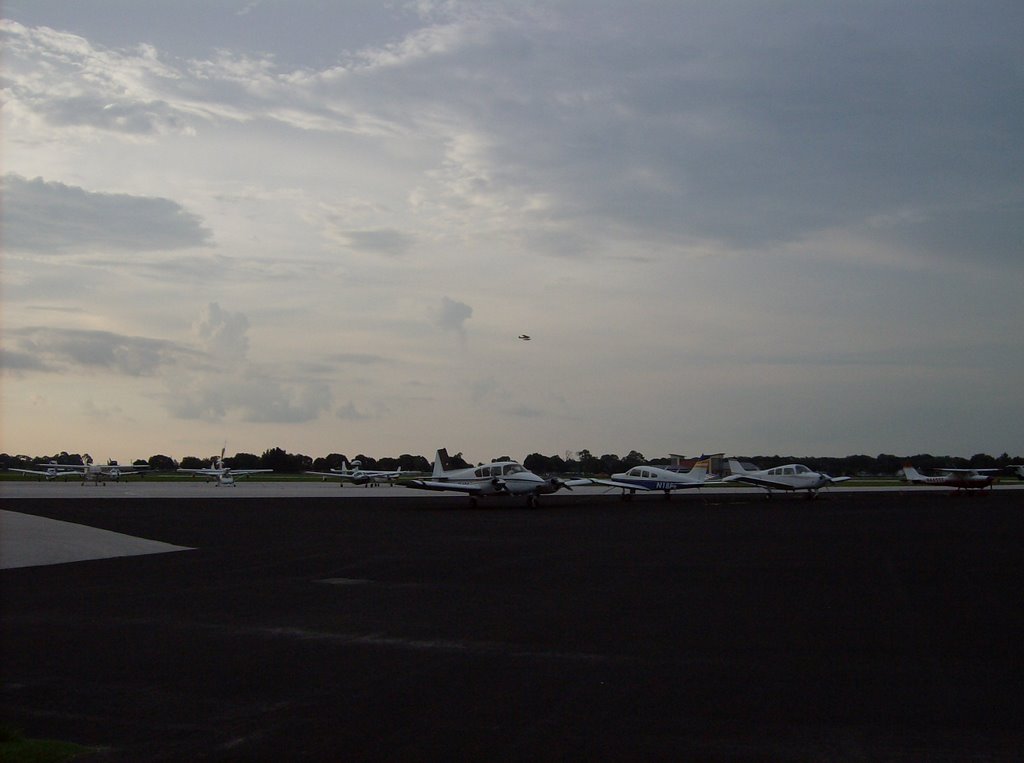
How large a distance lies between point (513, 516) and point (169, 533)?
48.6 feet

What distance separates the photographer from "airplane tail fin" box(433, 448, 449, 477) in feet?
163

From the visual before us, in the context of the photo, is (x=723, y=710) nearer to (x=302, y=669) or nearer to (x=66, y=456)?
(x=302, y=669)

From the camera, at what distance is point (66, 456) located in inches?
7594

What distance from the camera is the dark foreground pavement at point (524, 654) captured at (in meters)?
6.44

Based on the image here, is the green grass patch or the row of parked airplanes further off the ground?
the row of parked airplanes

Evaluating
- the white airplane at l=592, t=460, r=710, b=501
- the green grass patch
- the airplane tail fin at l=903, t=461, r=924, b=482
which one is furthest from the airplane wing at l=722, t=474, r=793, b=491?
the green grass patch

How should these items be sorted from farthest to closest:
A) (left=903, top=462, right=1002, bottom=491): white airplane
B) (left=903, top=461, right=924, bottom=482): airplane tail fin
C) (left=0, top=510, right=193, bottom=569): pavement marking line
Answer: (left=903, top=461, right=924, bottom=482): airplane tail fin
(left=903, top=462, right=1002, bottom=491): white airplane
(left=0, top=510, right=193, bottom=569): pavement marking line

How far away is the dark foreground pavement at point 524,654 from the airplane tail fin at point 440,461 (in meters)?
29.0

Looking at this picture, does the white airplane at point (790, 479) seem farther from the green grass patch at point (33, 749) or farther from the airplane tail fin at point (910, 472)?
the green grass patch at point (33, 749)

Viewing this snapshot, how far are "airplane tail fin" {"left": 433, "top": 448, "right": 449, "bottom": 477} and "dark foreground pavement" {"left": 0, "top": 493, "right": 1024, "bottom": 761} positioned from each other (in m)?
29.0

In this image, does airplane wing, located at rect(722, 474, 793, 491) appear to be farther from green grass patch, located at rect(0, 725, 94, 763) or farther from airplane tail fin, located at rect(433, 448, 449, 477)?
green grass patch, located at rect(0, 725, 94, 763)

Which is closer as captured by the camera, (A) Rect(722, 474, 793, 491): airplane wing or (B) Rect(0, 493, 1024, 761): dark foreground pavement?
(B) Rect(0, 493, 1024, 761): dark foreground pavement

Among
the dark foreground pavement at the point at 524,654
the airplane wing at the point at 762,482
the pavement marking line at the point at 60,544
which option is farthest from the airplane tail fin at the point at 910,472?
the pavement marking line at the point at 60,544

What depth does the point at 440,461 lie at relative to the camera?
Answer: 49.8 metres
